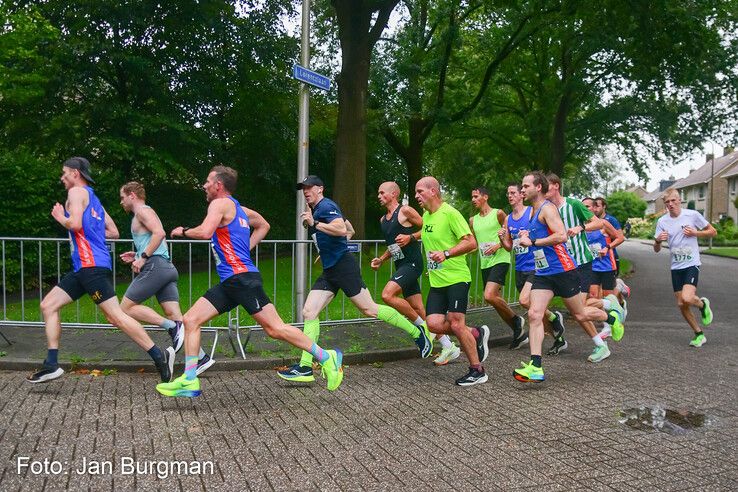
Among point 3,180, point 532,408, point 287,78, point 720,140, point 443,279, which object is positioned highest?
point 287,78

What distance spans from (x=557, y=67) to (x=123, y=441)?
84.7 feet

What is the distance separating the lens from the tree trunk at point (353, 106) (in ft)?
51.4

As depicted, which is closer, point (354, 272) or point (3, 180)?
point (354, 272)

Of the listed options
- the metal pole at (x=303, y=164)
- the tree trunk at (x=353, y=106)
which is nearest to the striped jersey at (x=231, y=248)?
the metal pole at (x=303, y=164)

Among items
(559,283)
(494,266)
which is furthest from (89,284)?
(494,266)

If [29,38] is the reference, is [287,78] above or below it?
above

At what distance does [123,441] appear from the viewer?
4.27m

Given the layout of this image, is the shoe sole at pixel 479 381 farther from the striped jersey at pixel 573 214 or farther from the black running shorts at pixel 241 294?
the black running shorts at pixel 241 294

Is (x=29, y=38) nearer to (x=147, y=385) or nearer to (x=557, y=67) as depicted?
(x=147, y=385)

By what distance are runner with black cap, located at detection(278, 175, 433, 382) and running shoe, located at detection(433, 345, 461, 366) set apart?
0.82 metres

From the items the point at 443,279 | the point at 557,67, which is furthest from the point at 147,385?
the point at 557,67

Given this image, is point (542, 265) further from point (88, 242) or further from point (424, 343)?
point (88, 242)

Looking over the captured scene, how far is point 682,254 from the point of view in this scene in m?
8.54

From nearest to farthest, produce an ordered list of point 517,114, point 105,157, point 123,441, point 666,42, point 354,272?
point 123,441 → point 354,272 → point 666,42 → point 105,157 → point 517,114
